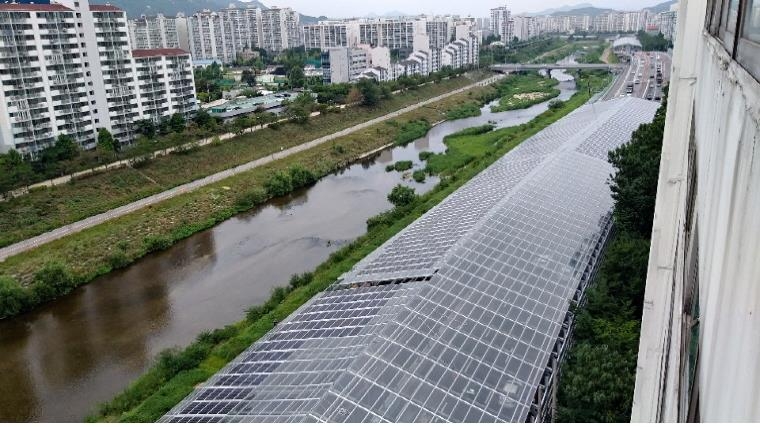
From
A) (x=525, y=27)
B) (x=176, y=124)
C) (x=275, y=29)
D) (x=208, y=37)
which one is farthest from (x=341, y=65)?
(x=525, y=27)

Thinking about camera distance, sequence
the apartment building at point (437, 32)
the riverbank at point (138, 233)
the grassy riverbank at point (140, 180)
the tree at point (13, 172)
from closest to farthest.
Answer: the riverbank at point (138, 233) → the grassy riverbank at point (140, 180) → the tree at point (13, 172) → the apartment building at point (437, 32)

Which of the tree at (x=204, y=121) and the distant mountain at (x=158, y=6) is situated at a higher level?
the distant mountain at (x=158, y=6)

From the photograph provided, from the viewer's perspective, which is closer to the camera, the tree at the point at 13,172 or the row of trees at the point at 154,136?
the tree at the point at 13,172

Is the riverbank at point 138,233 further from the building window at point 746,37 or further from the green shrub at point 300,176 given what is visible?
the building window at point 746,37

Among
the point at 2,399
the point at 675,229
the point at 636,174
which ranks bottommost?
the point at 2,399

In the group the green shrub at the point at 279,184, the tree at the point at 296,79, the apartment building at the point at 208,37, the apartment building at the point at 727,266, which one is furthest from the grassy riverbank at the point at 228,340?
the apartment building at the point at 208,37

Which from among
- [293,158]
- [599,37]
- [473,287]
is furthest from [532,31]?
[473,287]

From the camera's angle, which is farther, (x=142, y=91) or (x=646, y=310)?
(x=142, y=91)

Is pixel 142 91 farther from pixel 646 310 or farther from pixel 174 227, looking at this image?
pixel 646 310
